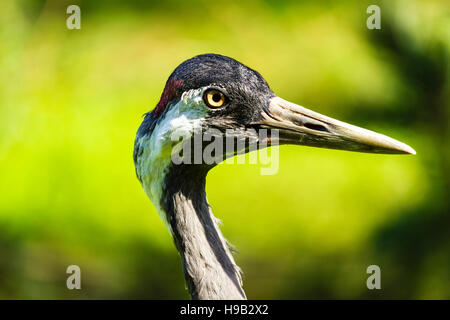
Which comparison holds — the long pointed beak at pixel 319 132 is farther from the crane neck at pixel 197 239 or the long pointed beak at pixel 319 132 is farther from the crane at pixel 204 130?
the crane neck at pixel 197 239

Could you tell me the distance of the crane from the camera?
9.21ft

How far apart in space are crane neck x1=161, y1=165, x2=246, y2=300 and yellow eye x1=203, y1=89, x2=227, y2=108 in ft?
1.13

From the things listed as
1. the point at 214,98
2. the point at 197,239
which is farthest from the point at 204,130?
the point at 197,239

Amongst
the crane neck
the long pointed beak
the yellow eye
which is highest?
the yellow eye

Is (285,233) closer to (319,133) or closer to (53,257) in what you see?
(53,257)

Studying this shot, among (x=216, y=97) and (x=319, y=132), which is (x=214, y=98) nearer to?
(x=216, y=97)

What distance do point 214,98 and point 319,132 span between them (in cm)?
54

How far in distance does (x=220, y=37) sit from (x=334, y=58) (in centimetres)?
167

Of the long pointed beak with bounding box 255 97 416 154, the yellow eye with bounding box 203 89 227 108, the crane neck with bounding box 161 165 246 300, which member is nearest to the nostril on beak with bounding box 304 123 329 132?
the long pointed beak with bounding box 255 97 416 154

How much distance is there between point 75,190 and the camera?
7.32 metres

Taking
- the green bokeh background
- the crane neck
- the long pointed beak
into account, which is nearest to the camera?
the long pointed beak

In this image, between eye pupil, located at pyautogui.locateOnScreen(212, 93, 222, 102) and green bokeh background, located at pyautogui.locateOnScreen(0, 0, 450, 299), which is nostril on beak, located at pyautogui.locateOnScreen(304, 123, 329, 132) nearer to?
eye pupil, located at pyautogui.locateOnScreen(212, 93, 222, 102)

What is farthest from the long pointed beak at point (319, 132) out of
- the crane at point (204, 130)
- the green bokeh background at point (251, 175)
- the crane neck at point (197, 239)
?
the green bokeh background at point (251, 175)
